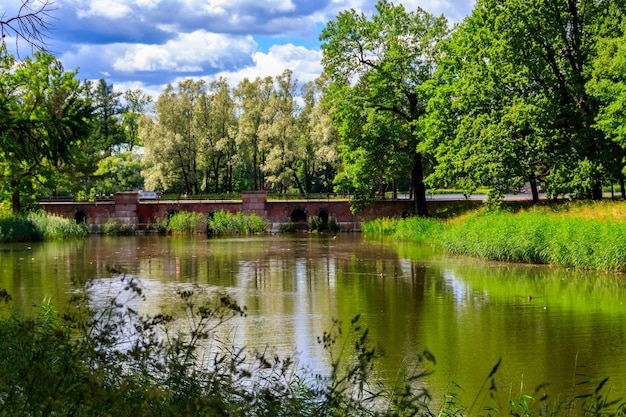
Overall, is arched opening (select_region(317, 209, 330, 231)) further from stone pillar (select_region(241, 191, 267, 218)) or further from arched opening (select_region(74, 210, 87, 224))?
arched opening (select_region(74, 210, 87, 224))

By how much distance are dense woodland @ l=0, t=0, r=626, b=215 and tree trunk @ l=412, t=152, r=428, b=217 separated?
66 millimetres

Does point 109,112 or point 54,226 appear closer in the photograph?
point 54,226

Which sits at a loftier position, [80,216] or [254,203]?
[254,203]

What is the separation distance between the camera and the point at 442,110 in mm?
37438

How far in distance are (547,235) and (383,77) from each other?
18.2 m

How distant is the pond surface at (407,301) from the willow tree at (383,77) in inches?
332

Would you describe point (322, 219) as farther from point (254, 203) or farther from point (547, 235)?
point (547, 235)

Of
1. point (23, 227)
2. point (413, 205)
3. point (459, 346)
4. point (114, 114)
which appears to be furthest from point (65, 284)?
point (114, 114)

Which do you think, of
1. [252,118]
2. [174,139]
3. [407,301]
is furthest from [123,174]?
[407,301]

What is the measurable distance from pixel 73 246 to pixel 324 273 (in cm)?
1771

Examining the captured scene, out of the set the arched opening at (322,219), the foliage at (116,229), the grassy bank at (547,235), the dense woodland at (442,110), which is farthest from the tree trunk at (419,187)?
the foliage at (116,229)

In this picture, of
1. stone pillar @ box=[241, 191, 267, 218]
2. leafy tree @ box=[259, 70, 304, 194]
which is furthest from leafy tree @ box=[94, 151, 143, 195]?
stone pillar @ box=[241, 191, 267, 218]

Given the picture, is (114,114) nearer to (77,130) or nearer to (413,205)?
(413,205)

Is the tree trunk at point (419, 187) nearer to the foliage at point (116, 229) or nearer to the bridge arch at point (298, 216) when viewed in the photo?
the bridge arch at point (298, 216)
